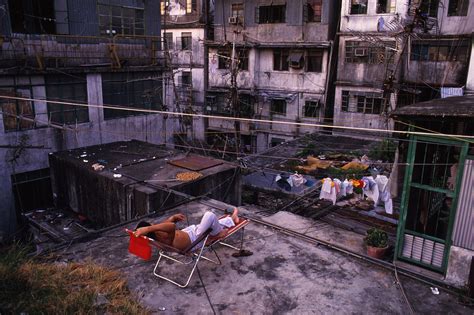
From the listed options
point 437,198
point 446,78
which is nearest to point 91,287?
point 437,198

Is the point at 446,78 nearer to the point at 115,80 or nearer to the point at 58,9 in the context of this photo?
the point at 115,80

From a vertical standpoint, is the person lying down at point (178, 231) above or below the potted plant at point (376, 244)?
above

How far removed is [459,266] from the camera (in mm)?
6902

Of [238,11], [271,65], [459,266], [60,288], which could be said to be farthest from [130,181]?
[238,11]

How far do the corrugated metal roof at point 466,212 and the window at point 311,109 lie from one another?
2206cm

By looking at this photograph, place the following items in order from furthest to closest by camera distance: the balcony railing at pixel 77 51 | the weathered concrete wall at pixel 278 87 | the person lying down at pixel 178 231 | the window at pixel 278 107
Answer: the window at pixel 278 107, the weathered concrete wall at pixel 278 87, the balcony railing at pixel 77 51, the person lying down at pixel 178 231

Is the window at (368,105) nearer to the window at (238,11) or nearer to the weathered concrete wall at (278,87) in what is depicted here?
the weathered concrete wall at (278,87)

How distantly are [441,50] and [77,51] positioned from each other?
2031cm

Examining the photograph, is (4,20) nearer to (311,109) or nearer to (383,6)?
(311,109)

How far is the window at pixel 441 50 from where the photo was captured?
22.5 m

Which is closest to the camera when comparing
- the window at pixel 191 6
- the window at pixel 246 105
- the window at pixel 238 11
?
the window at pixel 238 11

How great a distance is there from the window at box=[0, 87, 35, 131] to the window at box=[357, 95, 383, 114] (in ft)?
65.9

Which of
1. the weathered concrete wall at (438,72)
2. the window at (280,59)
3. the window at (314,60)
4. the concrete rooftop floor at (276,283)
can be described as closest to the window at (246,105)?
the window at (280,59)

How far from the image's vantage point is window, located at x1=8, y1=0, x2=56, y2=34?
52.0 ft
